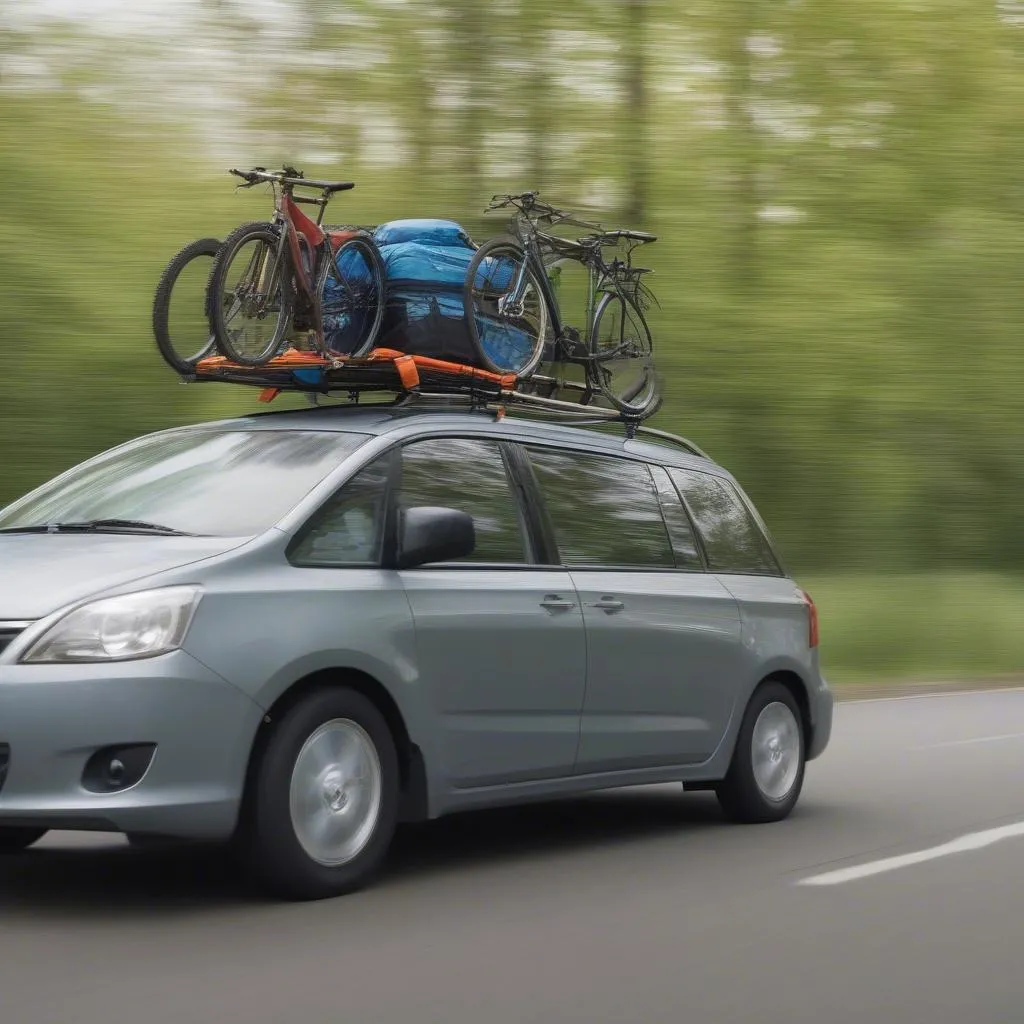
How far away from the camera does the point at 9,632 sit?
18.8 feet

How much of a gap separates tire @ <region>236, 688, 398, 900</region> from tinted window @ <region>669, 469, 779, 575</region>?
2617 millimetres

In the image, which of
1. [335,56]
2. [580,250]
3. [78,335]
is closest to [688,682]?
[580,250]

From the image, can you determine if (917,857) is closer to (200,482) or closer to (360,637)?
(360,637)

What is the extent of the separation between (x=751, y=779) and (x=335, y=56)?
582 inches

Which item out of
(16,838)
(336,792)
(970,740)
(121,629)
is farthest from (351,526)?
(970,740)

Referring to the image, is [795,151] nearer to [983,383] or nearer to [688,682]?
[983,383]

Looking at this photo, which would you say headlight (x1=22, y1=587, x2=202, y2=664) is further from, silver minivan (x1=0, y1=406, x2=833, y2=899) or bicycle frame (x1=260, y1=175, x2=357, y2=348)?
bicycle frame (x1=260, y1=175, x2=357, y2=348)

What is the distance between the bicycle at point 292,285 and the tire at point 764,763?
7.88ft

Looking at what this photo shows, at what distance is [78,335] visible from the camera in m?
17.6

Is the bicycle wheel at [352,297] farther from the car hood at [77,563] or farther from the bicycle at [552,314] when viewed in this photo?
the car hood at [77,563]

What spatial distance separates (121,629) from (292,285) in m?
3.09

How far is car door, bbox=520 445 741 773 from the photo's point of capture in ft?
24.7

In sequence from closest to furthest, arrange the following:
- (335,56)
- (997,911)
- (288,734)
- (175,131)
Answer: (288,734)
(997,911)
(175,131)
(335,56)

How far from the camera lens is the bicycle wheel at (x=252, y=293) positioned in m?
8.27
